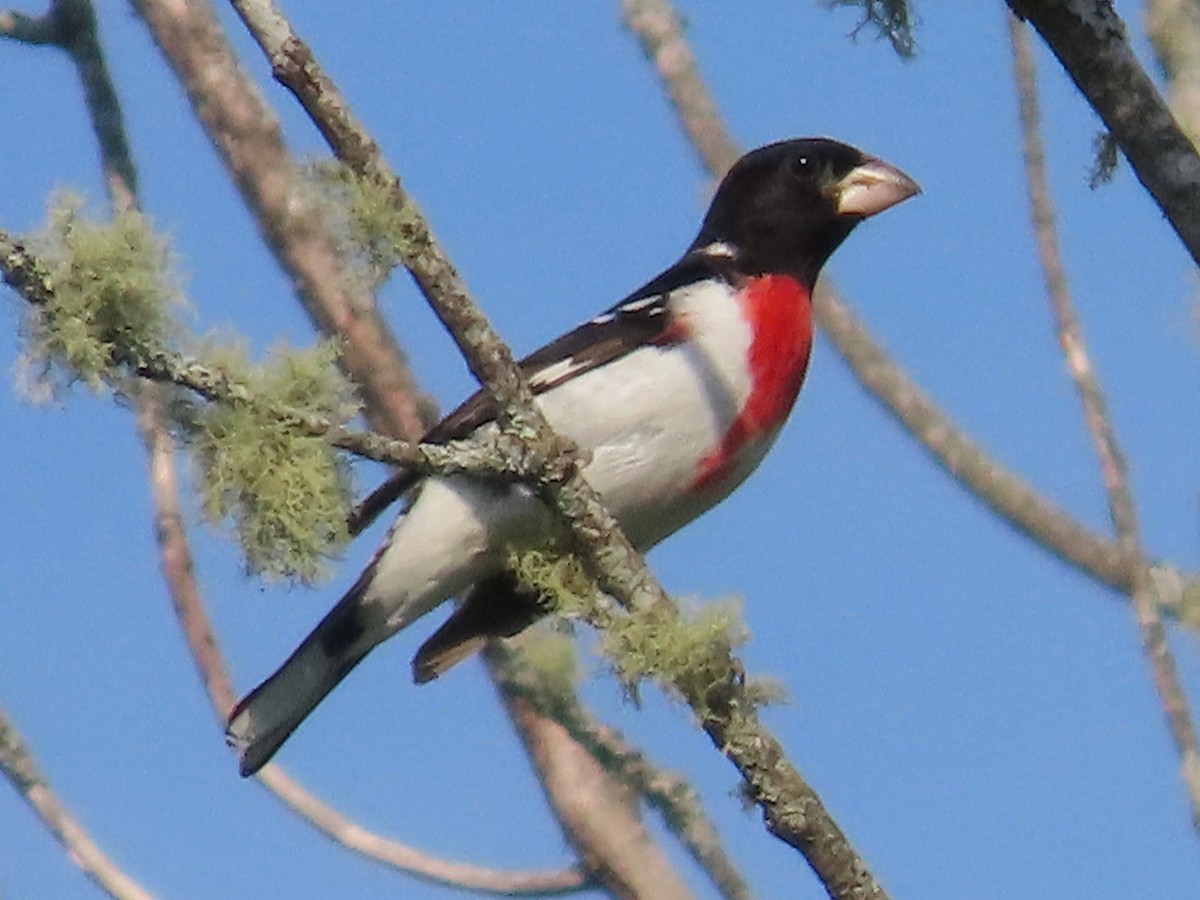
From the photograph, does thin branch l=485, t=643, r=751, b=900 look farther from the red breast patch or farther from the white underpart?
the red breast patch

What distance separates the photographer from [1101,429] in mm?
3623

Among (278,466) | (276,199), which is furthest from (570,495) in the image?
(276,199)

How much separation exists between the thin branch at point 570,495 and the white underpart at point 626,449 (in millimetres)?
854

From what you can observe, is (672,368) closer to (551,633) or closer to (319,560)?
(551,633)

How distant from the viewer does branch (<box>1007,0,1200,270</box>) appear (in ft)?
8.07

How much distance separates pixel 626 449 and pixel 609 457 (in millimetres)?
32

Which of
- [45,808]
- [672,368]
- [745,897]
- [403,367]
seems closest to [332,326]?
[403,367]

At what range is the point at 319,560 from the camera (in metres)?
2.54

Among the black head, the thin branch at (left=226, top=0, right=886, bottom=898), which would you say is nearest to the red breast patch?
the black head

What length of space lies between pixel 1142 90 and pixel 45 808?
1.91m

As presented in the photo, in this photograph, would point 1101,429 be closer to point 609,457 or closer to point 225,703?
point 609,457

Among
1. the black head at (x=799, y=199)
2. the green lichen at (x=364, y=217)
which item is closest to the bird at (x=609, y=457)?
the black head at (x=799, y=199)

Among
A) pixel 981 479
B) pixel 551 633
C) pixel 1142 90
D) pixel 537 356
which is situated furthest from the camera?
pixel 981 479

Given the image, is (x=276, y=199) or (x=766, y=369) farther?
(x=276, y=199)
